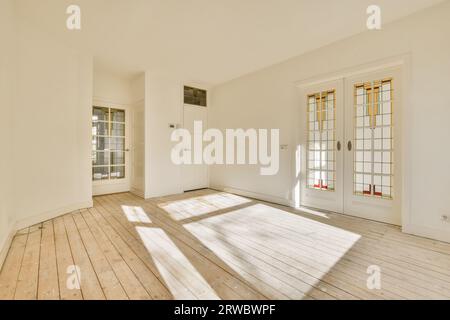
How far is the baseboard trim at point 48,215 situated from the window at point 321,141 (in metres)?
4.02

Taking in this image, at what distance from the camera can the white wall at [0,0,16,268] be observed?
85.6 inches

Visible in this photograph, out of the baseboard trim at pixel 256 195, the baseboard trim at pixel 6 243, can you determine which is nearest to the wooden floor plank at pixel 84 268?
the baseboard trim at pixel 6 243

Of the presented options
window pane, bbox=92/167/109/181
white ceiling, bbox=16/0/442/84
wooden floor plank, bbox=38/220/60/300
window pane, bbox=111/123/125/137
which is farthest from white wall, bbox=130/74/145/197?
wooden floor plank, bbox=38/220/60/300

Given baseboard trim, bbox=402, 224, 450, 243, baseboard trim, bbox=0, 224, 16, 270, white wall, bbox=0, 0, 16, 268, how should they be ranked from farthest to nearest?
baseboard trim, bbox=402, 224, 450, 243, white wall, bbox=0, 0, 16, 268, baseboard trim, bbox=0, 224, 16, 270

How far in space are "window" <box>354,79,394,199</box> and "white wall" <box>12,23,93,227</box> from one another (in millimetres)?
4500

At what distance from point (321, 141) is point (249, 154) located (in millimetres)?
1546

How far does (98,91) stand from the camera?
15.4 ft

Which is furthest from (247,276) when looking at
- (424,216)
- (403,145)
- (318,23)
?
(318,23)

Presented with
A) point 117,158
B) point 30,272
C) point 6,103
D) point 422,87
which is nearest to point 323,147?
point 422,87

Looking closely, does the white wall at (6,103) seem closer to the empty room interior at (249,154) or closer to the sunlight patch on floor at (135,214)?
the empty room interior at (249,154)

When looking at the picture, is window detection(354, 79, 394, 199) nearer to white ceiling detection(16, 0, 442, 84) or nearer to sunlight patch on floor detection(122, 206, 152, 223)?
white ceiling detection(16, 0, 442, 84)

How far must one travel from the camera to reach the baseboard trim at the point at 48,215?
288 centimetres

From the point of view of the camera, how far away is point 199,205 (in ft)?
13.4

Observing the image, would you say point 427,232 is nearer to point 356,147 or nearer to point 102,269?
point 356,147
